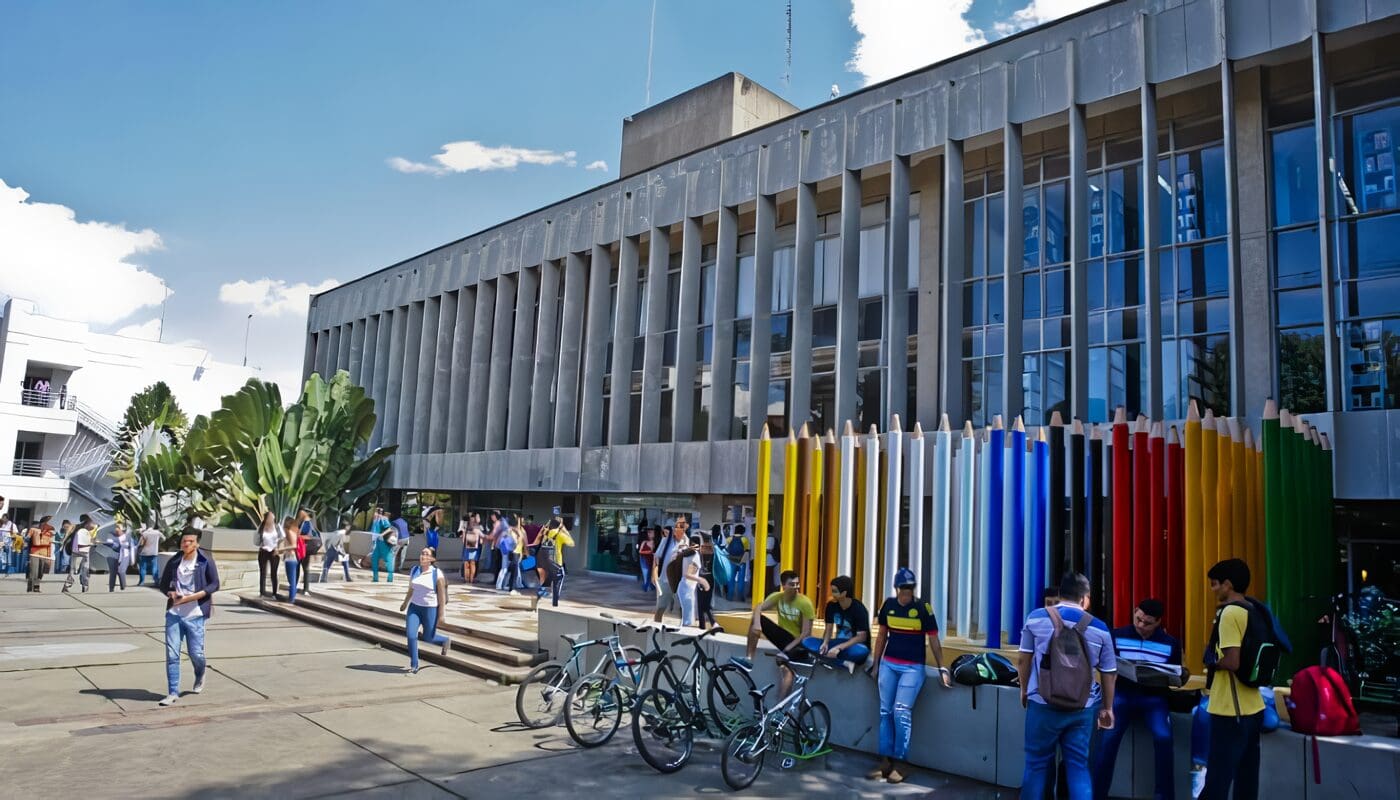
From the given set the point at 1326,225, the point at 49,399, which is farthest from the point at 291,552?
the point at 49,399

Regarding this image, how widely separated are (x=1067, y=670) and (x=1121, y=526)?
357 centimetres

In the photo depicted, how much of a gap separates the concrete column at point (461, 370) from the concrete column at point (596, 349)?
7.06 m

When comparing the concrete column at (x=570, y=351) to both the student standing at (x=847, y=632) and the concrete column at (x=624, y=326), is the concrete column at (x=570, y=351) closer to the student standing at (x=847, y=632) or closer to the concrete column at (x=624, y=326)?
the concrete column at (x=624, y=326)

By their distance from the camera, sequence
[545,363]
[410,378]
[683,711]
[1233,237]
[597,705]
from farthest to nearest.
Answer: [410,378], [545,363], [1233,237], [597,705], [683,711]

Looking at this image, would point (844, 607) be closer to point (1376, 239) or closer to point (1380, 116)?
point (1376, 239)

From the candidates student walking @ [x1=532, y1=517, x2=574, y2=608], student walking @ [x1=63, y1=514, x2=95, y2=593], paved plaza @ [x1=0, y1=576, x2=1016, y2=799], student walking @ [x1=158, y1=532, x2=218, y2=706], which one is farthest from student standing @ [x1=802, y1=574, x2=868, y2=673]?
student walking @ [x1=63, y1=514, x2=95, y2=593]

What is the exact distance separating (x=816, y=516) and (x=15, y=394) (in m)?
45.6

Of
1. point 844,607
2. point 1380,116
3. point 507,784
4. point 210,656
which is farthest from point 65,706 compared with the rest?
point 1380,116

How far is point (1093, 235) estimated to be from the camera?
19797 mm

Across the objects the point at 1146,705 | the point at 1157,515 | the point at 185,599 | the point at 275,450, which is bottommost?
the point at 1146,705

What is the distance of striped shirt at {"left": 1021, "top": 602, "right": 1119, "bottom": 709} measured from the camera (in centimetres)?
648

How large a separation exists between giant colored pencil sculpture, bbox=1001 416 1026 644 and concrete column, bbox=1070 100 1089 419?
7.85m

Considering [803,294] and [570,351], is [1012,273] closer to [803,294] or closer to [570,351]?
[803,294]

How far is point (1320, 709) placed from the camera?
6789 mm
